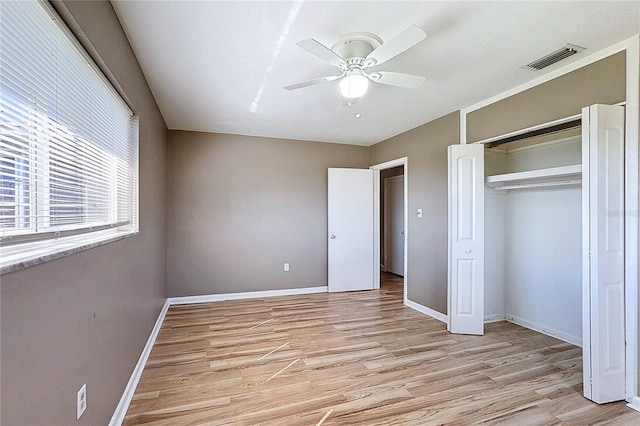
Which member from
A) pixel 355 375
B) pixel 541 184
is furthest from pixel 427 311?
pixel 541 184

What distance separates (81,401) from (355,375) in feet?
5.94

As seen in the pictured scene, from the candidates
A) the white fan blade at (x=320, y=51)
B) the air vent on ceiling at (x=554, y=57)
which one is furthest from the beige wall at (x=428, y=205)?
the white fan blade at (x=320, y=51)

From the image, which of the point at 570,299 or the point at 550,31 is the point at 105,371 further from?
the point at 570,299

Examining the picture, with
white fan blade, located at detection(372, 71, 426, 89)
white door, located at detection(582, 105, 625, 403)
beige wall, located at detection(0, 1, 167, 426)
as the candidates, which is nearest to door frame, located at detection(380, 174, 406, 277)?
white fan blade, located at detection(372, 71, 426, 89)

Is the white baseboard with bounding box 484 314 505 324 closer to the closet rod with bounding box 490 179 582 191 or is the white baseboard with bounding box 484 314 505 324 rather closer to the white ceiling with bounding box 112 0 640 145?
the closet rod with bounding box 490 179 582 191

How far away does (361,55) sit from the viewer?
7.02 feet

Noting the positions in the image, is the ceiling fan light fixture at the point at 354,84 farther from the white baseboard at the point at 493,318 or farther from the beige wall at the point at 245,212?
the white baseboard at the point at 493,318

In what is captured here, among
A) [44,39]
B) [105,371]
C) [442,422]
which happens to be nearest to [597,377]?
[442,422]

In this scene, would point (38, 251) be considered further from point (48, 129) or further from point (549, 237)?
point (549, 237)

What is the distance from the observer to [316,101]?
3.27 m

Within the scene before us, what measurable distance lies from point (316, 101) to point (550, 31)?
200 centimetres

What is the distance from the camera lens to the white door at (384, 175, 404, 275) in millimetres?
6500

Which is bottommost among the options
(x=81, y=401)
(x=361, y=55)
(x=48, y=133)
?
(x=81, y=401)

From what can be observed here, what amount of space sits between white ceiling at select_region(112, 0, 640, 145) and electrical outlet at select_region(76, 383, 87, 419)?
202 cm
